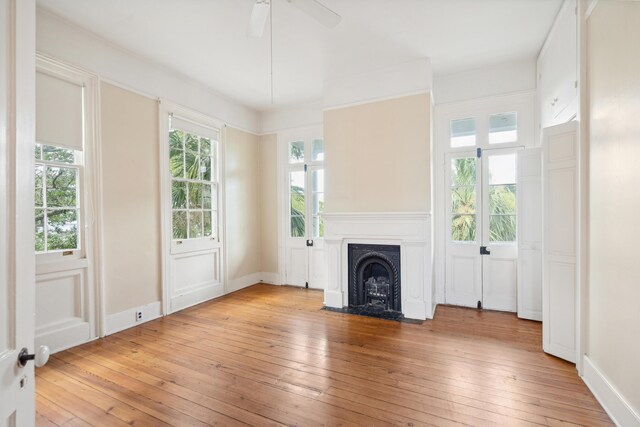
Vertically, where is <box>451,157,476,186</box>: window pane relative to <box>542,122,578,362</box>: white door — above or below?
above

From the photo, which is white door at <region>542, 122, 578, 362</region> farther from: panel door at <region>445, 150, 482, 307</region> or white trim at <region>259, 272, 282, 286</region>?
white trim at <region>259, 272, 282, 286</region>

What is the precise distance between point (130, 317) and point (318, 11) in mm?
3847

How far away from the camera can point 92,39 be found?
131 inches

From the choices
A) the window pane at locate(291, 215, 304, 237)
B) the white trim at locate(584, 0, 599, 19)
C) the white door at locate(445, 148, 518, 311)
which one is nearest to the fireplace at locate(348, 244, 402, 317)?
the white door at locate(445, 148, 518, 311)

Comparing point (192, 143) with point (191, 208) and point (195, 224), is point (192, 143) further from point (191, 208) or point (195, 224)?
point (195, 224)

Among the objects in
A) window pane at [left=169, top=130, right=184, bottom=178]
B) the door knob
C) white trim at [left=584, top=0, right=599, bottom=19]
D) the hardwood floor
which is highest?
white trim at [left=584, top=0, right=599, bottom=19]

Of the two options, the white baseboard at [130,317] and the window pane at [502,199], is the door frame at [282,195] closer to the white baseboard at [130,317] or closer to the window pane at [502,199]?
the white baseboard at [130,317]

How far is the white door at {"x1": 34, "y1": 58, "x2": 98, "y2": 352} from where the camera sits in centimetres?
297

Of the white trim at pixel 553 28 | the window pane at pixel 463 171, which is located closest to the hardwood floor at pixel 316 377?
the window pane at pixel 463 171

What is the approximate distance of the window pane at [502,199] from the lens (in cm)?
418

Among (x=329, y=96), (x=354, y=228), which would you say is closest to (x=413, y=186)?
(x=354, y=228)

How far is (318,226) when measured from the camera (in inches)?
216

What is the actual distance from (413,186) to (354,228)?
98 centimetres

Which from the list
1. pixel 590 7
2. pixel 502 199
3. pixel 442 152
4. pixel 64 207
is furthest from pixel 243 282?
pixel 590 7
